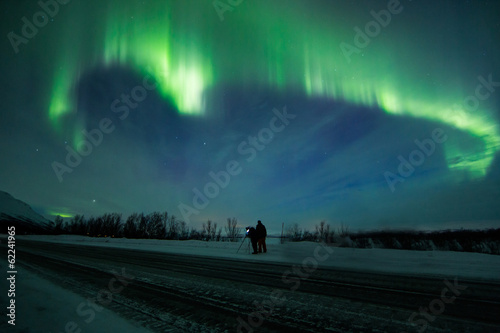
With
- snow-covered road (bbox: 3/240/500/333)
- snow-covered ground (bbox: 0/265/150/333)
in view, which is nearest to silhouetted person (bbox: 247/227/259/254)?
snow-covered road (bbox: 3/240/500/333)

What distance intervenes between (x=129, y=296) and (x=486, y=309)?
252 inches

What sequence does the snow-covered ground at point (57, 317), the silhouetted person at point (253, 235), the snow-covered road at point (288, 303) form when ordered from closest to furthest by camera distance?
1. the snow-covered ground at point (57, 317)
2. the snow-covered road at point (288, 303)
3. the silhouetted person at point (253, 235)

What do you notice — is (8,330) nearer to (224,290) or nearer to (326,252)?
(224,290)

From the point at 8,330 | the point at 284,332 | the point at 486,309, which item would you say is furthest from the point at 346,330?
the point at 8,330

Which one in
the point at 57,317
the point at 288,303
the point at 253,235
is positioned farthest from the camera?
the point at 253,235

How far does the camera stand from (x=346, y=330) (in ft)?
9.62

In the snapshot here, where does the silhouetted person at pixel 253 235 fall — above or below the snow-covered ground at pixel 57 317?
below

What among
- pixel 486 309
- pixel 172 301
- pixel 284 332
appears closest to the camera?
pixel 284 332

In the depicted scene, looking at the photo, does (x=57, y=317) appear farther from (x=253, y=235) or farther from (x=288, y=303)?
(x=253, y=235)

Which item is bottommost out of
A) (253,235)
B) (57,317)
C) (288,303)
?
(253,235)

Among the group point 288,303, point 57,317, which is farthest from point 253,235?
point 57,317

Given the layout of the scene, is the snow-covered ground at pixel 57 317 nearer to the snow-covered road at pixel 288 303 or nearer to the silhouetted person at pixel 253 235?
the snow-covered road at pixel 288 303

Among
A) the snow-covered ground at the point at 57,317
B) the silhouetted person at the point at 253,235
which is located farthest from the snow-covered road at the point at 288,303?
the silhouetted person at the point at 253,235

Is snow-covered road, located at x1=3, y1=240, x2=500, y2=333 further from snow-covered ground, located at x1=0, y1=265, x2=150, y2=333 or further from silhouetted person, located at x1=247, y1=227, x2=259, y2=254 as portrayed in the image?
silhouetted person, located at x1=247, y1=227, x2=259, y2=254
